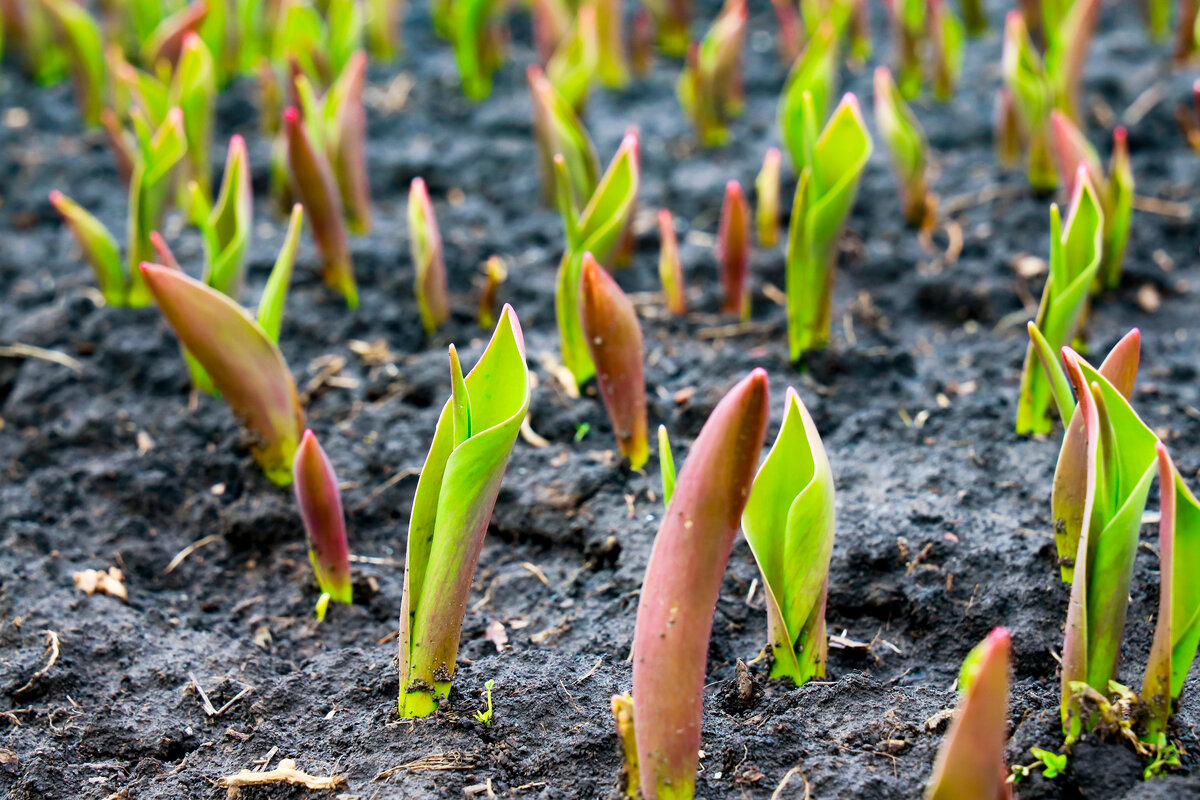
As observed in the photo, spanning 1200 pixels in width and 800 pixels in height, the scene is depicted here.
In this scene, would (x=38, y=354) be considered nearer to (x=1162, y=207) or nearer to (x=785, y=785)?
(x=785, y=785)

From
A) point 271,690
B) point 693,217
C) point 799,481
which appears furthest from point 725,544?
point 693,217

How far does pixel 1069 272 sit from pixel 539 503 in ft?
3.35

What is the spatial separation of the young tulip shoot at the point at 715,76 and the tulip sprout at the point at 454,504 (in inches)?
79.6

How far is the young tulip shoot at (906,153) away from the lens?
8.34 feet

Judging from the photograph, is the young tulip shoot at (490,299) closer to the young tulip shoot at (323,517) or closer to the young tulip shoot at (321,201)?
Answer: the young tulip shoot at (321,201)

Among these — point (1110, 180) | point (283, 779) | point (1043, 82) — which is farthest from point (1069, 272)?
point (283, 779)

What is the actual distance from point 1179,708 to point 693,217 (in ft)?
6.27

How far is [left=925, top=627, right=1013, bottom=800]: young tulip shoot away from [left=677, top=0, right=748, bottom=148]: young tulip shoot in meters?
2.42

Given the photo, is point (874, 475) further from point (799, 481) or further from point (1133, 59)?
point (1133, 59)

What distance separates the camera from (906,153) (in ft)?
8.68

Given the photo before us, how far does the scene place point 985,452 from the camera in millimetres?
2002

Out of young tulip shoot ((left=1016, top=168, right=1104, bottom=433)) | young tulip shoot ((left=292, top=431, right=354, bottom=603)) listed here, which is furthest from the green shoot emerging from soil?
young tulip shoot ((left=1016, top=168, right=1104, bottom=433))

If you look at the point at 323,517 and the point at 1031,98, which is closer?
the point at 323,517

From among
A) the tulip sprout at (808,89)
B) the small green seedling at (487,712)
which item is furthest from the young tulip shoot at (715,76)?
the small green seedling at (487,712)
